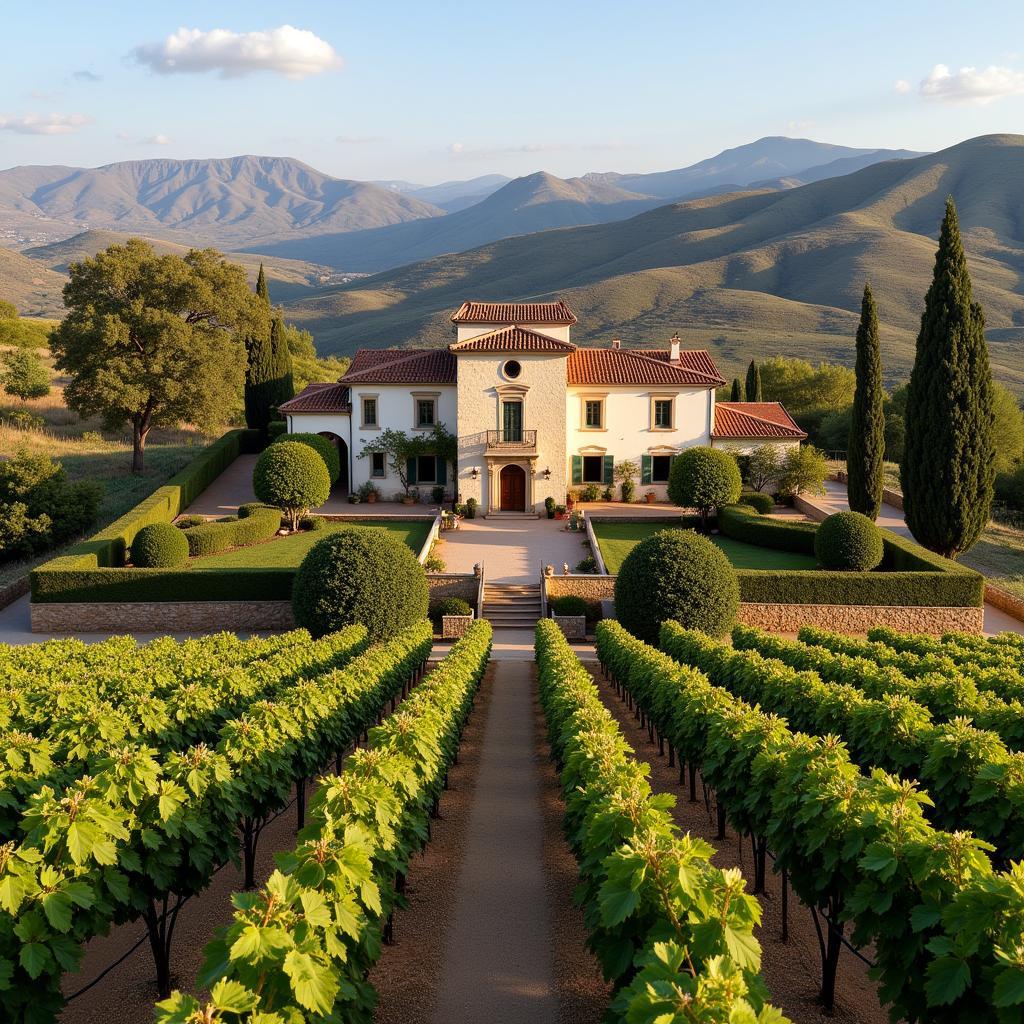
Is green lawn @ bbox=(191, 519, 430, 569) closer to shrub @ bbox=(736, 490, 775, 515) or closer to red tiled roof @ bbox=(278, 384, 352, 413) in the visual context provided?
red tiled roof @ bbox=(278, 384, 352, 413)

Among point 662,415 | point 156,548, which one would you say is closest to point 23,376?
point 156,548

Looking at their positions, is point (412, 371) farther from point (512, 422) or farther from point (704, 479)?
point (704, 479)

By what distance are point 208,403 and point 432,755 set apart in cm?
3523

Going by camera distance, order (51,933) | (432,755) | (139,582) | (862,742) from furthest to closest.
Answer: (139,582)
(862,742)
(432,755)
(51,933)

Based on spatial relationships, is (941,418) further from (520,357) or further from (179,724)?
(179,724)

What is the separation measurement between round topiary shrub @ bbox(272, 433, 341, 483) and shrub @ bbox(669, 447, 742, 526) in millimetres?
14537

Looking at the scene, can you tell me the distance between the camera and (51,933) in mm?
6703

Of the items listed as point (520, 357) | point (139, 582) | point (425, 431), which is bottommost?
point (139, 582)

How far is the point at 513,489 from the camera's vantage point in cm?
4103

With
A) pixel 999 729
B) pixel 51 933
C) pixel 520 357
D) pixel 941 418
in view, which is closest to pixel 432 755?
pixel 51 933

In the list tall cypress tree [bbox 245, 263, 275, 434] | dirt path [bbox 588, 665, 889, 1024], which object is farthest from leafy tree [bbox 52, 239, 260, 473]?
dirt path [bbox 588, 665, 889, 1024]

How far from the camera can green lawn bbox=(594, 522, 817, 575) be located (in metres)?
32.1

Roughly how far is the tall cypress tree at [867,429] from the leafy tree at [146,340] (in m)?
28.6

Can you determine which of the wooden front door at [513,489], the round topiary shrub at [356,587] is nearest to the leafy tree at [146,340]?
the wooden front door at [513,489]
